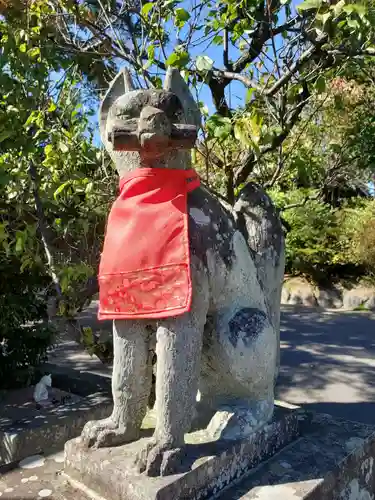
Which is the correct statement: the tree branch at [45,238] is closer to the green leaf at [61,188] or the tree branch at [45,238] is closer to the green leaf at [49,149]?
the green leaf at [61,188]

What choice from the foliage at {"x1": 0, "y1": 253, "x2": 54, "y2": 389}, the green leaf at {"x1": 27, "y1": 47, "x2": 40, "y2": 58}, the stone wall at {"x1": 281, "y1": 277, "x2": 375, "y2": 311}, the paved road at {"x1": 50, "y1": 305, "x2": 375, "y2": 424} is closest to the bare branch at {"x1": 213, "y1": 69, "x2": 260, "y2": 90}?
the green leaf at {"x1": 27, "y1": 47, "x2": 40, "y2": 58}

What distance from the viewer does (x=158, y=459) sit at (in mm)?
1334

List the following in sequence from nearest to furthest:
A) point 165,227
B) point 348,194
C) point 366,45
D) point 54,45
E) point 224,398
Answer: point 165,227, point 224,398, point 366,45, point 54,45, point 348,194

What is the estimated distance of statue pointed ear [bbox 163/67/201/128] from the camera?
152 cm

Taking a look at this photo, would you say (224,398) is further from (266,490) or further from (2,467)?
(2,467)

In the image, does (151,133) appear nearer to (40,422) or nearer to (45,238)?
(45,238)

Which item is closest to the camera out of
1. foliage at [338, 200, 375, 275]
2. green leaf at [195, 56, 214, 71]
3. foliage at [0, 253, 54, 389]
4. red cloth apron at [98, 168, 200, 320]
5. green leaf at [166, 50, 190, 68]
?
red cloth apron at [98, 168, 200, 320]

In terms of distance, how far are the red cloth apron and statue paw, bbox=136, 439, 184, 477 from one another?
377mm

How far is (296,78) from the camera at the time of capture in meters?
2.15

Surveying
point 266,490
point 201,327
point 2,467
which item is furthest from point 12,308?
point 266,490

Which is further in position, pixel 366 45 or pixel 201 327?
pixel 366 45

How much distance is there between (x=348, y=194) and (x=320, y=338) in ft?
23.4

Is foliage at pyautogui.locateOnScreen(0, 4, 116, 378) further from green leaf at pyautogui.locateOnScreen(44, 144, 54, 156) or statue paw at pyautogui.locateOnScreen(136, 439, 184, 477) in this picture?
statue paw at pyautogui.locateOnScreen(136, 439, 184, 477)

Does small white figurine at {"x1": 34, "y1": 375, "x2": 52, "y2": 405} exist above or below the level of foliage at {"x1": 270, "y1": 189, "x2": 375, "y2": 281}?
below
